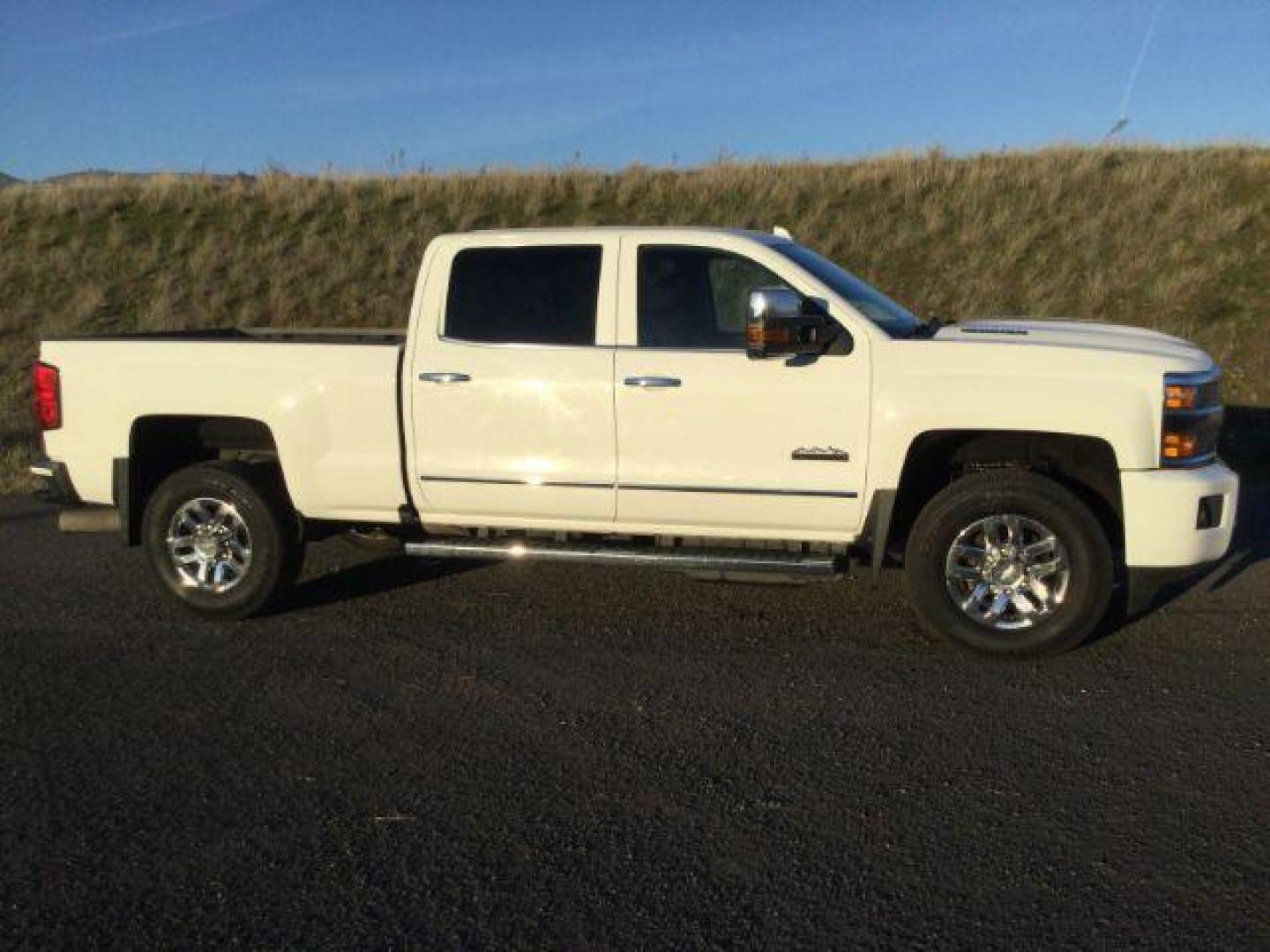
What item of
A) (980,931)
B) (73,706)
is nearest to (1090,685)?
(980,931)

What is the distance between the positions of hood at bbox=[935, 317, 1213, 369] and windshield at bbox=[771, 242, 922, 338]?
0.20 meters

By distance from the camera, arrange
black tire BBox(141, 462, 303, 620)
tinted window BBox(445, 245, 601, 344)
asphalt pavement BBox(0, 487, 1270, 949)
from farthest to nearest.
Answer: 1. black tire BBox(141, 462, 303, 620)
2. tinted window BBox(445, 245, 601, 344)
3. asphalt pavement BBox(0, 487, 1270, 949)

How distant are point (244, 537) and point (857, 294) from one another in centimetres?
352

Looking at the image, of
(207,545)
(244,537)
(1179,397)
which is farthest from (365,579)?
(1179,397)

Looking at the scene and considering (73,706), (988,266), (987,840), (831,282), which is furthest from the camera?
(988,266)

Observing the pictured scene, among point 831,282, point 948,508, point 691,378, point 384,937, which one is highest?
point 831,282

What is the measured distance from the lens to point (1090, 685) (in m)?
5.26

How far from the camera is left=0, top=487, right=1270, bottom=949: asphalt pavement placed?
3.42m

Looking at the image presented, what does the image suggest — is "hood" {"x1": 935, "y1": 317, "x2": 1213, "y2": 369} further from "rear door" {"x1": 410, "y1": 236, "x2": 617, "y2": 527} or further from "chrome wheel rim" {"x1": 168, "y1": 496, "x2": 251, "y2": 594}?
"chrome wheel rim" {"x1": 168, "y1": 496, "x2": 251, "y2": 594}

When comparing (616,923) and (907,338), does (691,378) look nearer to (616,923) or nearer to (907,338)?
(907,338)

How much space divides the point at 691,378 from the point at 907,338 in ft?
3.48

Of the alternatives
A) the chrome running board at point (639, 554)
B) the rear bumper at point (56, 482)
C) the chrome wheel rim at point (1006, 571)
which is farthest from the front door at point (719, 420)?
the rear bumper at point (56, 482)

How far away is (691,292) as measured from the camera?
244 inches

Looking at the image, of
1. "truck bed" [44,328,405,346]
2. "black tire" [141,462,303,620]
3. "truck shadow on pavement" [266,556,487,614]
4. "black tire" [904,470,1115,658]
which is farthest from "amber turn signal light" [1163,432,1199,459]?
"black tire" [141,462,303,620]
